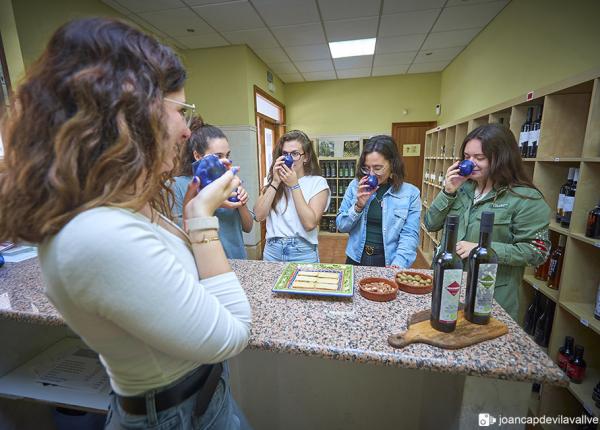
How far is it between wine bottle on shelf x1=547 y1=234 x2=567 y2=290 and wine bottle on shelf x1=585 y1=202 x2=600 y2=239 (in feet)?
1.02

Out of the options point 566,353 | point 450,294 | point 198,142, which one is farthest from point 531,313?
point 198,142

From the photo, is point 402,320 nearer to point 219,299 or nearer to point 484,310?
point 484,310

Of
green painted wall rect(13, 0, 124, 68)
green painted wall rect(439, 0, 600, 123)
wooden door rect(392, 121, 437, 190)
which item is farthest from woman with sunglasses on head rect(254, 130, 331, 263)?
wooden door rect(392, 121, 437, 190)

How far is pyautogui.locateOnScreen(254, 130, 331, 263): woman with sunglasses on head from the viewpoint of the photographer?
159cm

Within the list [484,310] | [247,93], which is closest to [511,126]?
[484,310]

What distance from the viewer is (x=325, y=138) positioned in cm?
582

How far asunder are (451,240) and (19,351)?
1.91m

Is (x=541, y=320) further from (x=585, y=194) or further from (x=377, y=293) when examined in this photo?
(x=377, y=293)

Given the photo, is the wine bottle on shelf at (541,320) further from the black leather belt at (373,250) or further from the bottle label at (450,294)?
the bottle label at (450,294)

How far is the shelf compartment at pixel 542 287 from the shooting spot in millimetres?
1702

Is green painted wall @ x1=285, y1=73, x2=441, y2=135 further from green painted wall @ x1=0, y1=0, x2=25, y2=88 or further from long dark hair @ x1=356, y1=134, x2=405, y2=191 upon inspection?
green painted wall @ x1=0, y1=0, x2=25, y2=88

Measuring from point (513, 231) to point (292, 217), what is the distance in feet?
3.59

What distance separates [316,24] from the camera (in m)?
3.37

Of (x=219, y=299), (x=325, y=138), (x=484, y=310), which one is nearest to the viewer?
(x=219, y=299)
